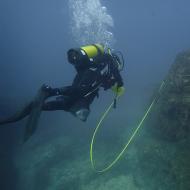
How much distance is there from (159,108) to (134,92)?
976 centimetres

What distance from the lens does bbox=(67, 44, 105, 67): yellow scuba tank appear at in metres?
5.84

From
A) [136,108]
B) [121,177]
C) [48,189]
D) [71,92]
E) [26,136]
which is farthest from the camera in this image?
[136,108]

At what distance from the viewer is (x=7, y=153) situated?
11.3m

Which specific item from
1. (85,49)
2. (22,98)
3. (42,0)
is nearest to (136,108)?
(22,98)

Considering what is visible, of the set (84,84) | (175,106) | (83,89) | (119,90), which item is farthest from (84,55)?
(175,106)

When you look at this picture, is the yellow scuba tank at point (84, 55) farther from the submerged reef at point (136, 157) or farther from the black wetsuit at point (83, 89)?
the submerged reef at point (136, 157)

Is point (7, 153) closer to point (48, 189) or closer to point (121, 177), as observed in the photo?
point (48, 189)

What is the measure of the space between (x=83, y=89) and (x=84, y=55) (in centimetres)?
72

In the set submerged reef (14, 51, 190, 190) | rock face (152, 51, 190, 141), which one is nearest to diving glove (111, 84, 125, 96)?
submerged reef (14, 51, 190, 190)

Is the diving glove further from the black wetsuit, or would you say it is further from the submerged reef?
the submerged reef

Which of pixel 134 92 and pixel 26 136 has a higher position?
pixel 26 136

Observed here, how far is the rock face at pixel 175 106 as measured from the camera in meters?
8.38

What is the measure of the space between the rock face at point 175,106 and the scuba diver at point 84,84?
10.0ft

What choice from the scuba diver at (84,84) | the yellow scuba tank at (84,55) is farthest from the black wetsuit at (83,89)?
the yellow scuba tank at (84,55)
